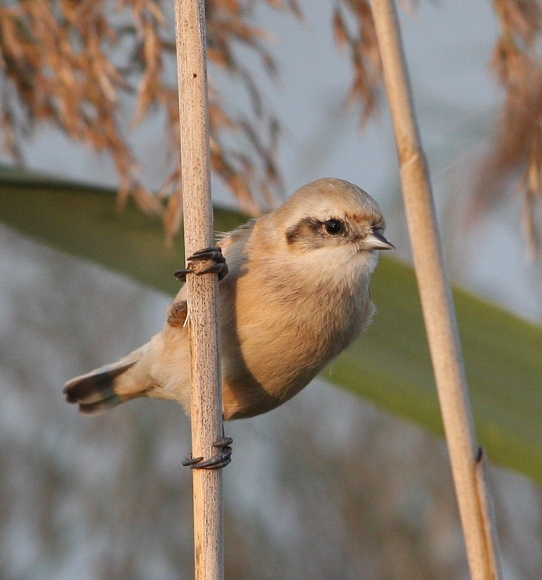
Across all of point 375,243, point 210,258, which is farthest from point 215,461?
point 375,243

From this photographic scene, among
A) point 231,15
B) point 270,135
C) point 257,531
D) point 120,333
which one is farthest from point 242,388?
point 120,333

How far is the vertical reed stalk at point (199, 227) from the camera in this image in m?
1.47

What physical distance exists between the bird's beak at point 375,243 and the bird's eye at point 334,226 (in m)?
0.07

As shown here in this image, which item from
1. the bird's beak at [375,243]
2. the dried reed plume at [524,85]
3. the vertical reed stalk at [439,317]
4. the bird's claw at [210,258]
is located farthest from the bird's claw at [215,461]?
the dried reed plume at [524,85]

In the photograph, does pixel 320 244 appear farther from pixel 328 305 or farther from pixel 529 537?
pixel 529 537

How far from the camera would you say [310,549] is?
430cm

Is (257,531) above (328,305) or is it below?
above

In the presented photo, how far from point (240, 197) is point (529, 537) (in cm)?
303

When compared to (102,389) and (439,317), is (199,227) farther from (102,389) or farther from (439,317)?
(102,389)

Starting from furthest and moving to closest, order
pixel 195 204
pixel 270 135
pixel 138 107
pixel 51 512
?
pixel 51 512 → pixel 270 135 → pixel 138 107 → pixel 195 204

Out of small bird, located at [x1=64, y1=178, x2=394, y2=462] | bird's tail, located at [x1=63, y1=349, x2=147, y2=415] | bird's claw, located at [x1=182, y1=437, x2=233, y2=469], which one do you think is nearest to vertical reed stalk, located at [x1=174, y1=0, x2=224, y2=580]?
bird's claw, located at [x1=182, y1=437, x2=233, y2=469]

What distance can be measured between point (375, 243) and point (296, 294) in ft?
0.73

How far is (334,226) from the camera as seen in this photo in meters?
1.95

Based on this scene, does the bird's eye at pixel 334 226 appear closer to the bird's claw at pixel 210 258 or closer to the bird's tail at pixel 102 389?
the bird's claw at pixel 210 258
